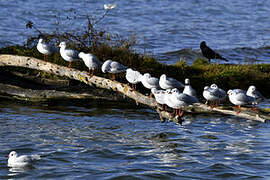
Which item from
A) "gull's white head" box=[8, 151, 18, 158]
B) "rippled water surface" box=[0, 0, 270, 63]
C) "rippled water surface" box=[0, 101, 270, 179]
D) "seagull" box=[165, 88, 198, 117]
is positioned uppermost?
"rippled water surface" box=[0, 0, 270, 63]

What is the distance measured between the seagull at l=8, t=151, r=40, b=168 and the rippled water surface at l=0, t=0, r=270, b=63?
12009 millimetres

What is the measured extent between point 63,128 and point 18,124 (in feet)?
3.67

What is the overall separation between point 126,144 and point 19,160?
8.95 feet

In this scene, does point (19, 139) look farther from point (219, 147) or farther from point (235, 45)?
point (235, 45)

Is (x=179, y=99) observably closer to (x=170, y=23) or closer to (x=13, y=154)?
(x=13, y=154)

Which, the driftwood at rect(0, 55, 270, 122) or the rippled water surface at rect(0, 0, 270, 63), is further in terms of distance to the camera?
the rippled water surface at rect(0, 0, 270, 63)

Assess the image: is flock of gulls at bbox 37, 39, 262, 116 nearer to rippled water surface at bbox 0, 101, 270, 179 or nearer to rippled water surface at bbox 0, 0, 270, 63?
rippled water surface at bbox 0, 101, 270, 179

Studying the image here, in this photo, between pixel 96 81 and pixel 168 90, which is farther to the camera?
pixel 96 81

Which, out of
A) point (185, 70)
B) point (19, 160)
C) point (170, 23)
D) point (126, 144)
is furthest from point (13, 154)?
point (170, 23)

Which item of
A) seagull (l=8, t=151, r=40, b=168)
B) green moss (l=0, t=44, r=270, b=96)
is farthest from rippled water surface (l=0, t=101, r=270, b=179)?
green moss (l=0, t=44, r=270, b=96)

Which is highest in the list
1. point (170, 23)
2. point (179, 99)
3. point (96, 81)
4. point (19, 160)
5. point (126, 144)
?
point (170, 23)

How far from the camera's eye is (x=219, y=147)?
1138 centimetres

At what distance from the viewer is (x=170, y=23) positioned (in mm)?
30656

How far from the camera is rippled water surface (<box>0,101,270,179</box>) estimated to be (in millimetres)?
9648
